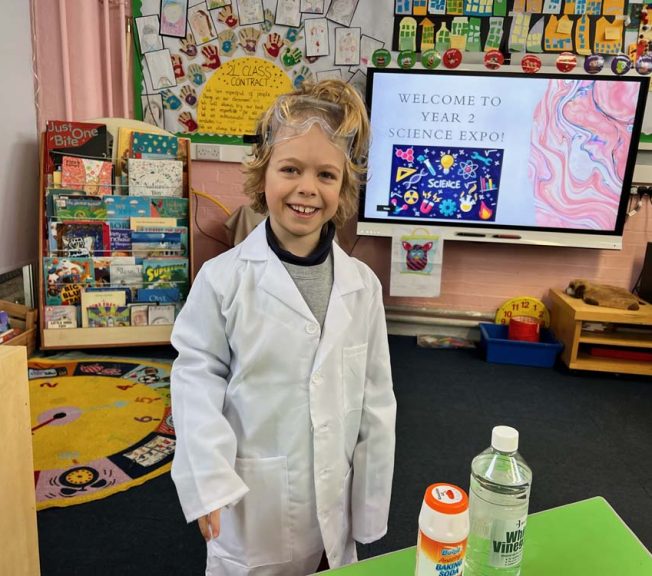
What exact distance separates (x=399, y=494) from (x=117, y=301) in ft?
6.07

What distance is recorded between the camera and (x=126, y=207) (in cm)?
281

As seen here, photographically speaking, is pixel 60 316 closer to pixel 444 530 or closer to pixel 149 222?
pixel 149 222

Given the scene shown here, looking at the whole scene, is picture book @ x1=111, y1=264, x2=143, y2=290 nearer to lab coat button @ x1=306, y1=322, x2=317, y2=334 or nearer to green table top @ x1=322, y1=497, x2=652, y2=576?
lab coat button @ x1=306, y1=322, x2=317, y2=334

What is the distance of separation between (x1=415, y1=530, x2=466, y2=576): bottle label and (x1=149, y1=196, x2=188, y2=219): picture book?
260 centimetres

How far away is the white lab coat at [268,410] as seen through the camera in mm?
879

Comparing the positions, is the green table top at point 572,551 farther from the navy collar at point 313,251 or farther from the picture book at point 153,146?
the picture book at point 153,146

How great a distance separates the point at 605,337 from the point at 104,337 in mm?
2733

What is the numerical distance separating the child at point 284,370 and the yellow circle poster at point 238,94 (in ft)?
7.71

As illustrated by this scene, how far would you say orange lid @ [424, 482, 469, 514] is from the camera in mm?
556

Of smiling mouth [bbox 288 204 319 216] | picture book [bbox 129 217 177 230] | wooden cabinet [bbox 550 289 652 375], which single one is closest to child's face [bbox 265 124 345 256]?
smiling mouth [bbox 288 204 319 216]

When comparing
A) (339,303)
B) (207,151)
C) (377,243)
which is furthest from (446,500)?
(207,151)

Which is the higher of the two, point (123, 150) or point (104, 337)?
point (123, 150)

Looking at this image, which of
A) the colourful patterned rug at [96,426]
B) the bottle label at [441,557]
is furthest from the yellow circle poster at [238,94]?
the bottle label at [441,557]

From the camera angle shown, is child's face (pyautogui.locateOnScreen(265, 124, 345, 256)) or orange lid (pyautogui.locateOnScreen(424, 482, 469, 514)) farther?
child's face (pyautogui.locateOnScreen(265, 124, 345, 256))
